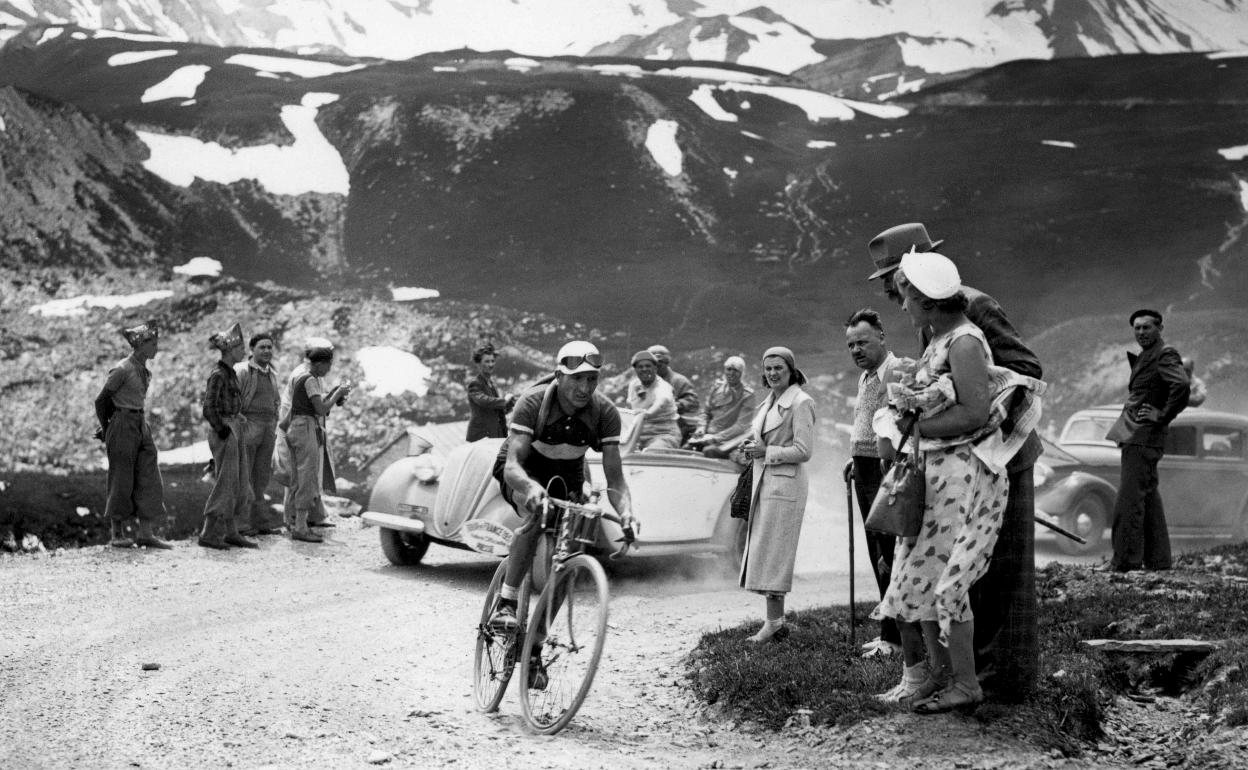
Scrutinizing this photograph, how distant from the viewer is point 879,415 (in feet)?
16.6

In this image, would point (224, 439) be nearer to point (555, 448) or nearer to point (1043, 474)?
point (555, 448)

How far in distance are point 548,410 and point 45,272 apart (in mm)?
12274

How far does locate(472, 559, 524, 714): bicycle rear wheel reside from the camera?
18.0ft

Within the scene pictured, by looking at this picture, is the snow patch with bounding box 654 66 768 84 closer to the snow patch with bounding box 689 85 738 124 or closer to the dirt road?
the snow patch with bounding box 689 85 738 124

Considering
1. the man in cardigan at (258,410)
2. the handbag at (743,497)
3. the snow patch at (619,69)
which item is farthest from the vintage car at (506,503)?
the snow patch at (619,69)

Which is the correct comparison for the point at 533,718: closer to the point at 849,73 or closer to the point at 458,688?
the point at 458,688

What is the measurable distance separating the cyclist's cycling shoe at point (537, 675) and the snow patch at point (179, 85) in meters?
14.8

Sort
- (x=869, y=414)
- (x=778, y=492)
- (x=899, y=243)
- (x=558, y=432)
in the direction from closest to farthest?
(x=899, y=243), (x=558, y=432), (x=869, y=414), (x=778, y=492)

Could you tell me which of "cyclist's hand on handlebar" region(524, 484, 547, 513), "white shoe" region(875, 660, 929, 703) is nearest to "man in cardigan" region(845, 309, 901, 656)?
"white shoe" region(875, 660, 929, 703)

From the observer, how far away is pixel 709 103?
65.3 ft

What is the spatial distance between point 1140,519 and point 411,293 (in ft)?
34.1

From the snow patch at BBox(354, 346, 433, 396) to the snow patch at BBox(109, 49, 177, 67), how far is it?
207 inches

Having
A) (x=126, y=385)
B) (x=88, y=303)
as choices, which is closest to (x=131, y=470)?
(x=126, y=385)

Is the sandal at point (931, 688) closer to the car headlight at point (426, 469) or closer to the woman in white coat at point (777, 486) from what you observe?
the woman in white coat at point (777, 486)
